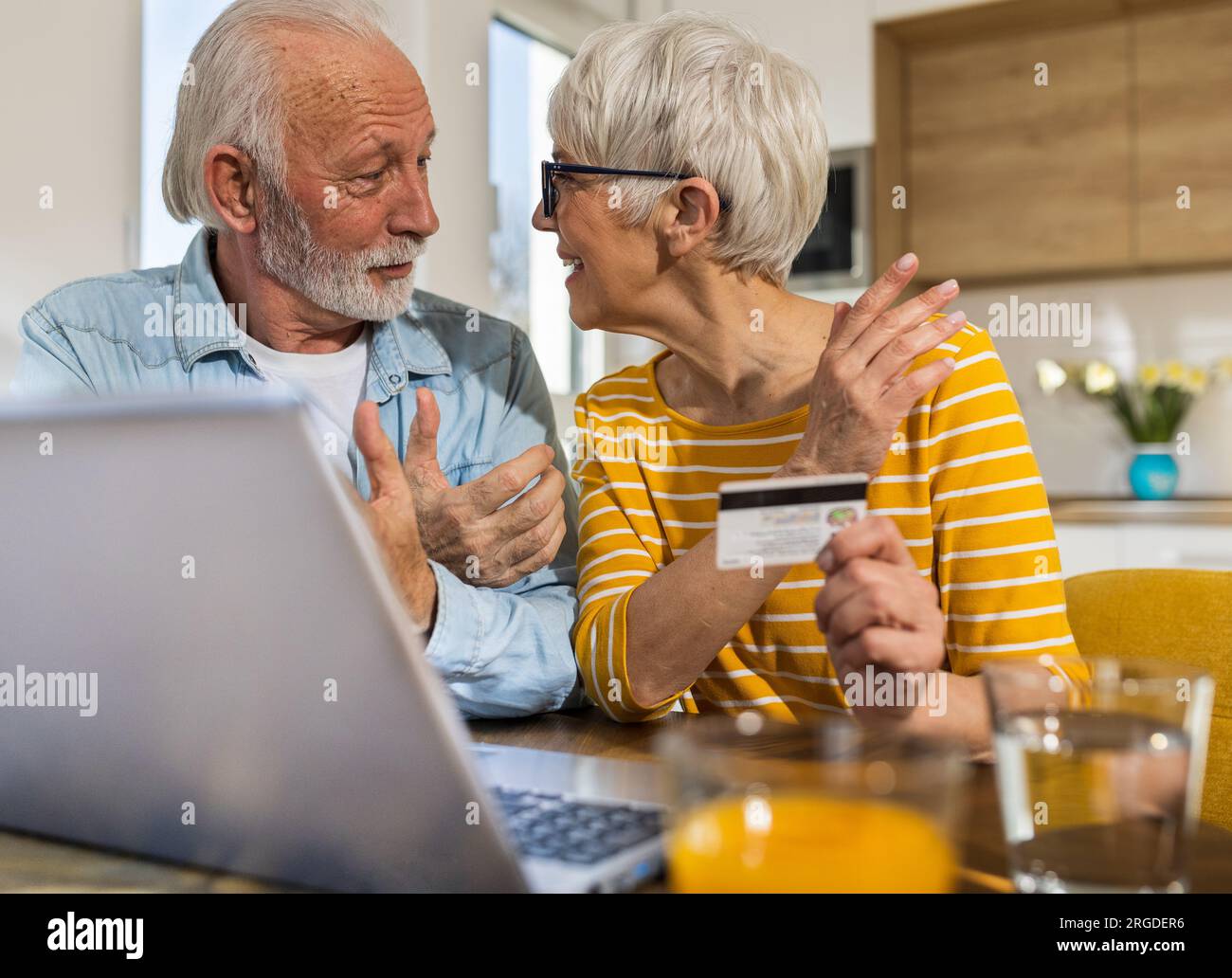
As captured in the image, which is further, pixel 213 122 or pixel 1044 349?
pixel 1044 349

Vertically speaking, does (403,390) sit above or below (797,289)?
below

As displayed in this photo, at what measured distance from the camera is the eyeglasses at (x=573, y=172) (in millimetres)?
1232

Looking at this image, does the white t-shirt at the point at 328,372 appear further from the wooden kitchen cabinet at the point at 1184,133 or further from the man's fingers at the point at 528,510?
the wooden kitchen cabinet at the point at 1184,133

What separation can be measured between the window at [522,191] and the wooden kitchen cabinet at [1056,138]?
1074 mm

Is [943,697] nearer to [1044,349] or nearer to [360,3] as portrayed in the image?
[360,3]

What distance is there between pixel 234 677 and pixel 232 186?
3.78 ft

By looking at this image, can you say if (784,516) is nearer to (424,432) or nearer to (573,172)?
(424,432)

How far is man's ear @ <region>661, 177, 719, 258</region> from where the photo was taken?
1218 millimetres

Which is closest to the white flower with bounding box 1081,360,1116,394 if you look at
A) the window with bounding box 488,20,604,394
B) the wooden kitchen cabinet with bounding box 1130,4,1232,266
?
the wooden kitchen cabinet with bounding box 1130,4,1232,266

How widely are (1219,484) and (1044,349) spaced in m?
0.69

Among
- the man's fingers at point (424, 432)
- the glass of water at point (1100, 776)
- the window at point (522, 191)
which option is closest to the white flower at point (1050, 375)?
the window at point (522, 191)

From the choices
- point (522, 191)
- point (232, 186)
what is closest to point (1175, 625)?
point (232, 186)

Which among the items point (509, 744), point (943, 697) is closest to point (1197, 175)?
point (943, 697)

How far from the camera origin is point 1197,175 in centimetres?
341
